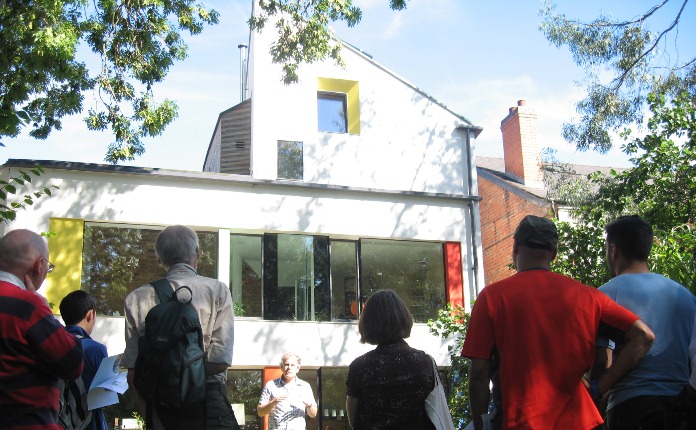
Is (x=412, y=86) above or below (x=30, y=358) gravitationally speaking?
above

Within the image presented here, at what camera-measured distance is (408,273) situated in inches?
738

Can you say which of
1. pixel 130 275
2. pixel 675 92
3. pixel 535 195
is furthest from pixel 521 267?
pixel 535 195

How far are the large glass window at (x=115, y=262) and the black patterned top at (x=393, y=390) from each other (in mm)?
12629

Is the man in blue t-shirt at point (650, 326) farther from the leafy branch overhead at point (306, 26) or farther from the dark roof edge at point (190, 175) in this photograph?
the dark roof edge at point (190, 175)

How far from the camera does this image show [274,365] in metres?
16.9

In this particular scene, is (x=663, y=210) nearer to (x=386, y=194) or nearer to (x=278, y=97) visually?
(x=386, y=194)

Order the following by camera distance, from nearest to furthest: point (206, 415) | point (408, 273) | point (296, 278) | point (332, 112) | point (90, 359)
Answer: point (206, 415), point (90, 359), point (296, 278), point (408, 273), point (332, 112)

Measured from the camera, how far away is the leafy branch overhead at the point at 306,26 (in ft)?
42.3

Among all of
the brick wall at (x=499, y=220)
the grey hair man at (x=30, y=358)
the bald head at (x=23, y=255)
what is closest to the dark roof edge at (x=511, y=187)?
the brick wall at (x=499, y=220)

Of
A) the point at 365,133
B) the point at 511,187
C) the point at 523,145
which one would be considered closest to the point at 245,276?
the point at 365,133

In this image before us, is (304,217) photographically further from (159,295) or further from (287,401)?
(159,295)

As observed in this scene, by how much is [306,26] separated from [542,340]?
10582 mm

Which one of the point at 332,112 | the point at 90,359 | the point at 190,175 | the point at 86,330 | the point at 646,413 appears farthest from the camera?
the point at 332,112

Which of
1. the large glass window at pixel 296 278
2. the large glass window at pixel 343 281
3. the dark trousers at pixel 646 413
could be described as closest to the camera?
the dark trousers at pixel 646 413
